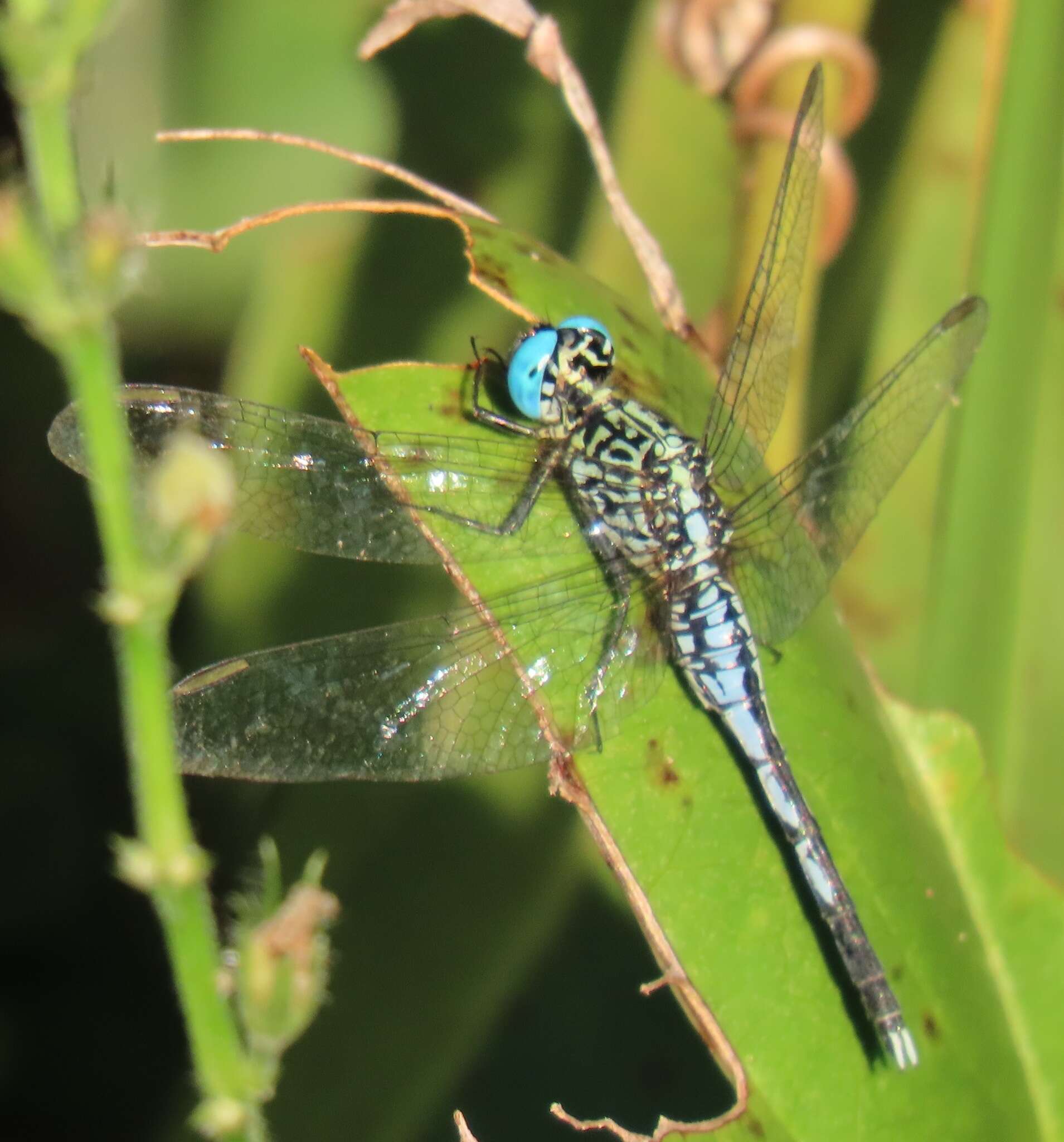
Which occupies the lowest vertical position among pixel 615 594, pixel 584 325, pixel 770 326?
pixel 615 594

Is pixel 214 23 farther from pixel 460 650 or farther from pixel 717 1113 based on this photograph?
pixel 717 1113

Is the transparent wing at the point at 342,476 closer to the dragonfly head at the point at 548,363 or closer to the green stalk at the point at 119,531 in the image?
the dragonfly head at the point at 548,363

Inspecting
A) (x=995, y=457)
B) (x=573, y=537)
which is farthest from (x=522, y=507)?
(x=995, y=457)

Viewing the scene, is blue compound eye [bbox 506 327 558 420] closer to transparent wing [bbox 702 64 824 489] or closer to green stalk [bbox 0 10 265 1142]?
transparent wing [bbox 702 64 824 489]

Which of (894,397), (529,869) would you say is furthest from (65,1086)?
(894,397)

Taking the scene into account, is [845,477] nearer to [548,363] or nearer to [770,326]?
[770,326]

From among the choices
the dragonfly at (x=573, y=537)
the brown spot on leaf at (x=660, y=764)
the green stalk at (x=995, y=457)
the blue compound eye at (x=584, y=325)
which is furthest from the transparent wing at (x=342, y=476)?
the green stalk at (x=995, y=457)
